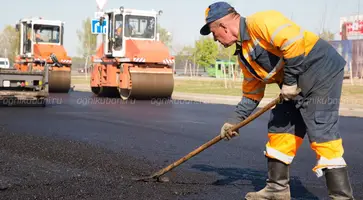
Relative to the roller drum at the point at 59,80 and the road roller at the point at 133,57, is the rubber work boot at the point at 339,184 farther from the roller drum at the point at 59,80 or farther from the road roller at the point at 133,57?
the roller drum at the point at 59,80

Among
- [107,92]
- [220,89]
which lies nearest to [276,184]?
[107,92]

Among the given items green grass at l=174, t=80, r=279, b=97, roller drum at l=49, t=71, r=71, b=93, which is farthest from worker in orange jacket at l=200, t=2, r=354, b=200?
roller drum at l=49, t=71, r=71, b=93

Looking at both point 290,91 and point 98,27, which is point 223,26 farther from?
point 98,27

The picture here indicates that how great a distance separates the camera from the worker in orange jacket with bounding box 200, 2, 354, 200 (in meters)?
3.86

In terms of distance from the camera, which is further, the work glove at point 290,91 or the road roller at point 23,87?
the road roller at point 23,87

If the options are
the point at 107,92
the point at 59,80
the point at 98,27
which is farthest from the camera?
the point at 59,80

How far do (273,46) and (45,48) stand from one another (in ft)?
58.3

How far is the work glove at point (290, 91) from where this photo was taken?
395cm

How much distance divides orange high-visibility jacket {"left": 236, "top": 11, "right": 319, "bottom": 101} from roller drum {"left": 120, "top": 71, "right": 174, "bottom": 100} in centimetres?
1252

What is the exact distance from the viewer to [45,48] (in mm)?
20734

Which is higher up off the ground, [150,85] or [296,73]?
[296,73]

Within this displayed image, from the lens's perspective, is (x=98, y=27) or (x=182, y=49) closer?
(x=98, y=27)

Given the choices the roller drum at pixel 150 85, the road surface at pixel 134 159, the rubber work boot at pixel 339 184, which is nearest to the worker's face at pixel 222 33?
the rubber work boot at pixel 339 184

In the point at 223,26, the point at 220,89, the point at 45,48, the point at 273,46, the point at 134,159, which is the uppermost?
the point at 45,48
